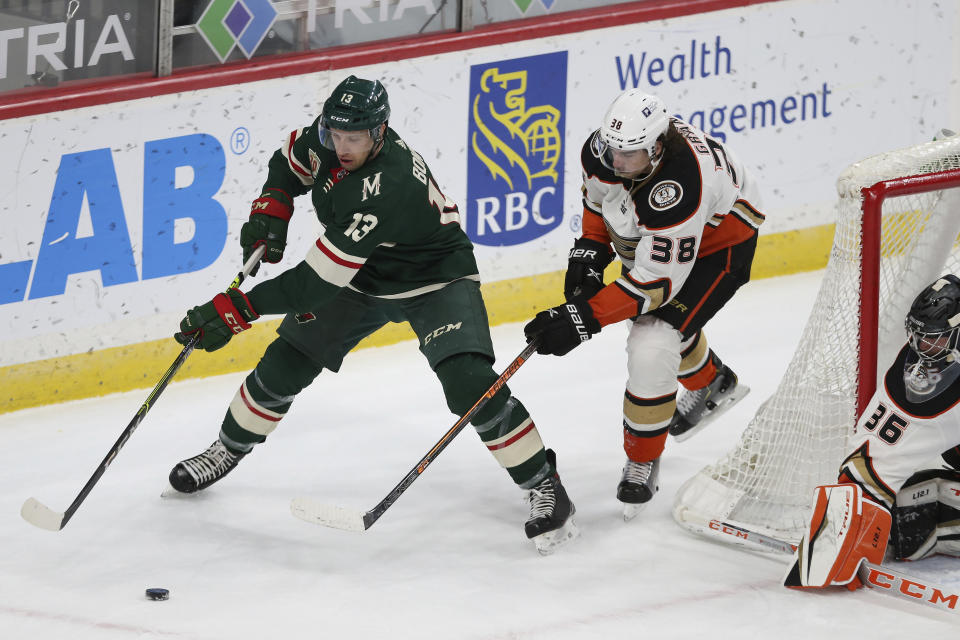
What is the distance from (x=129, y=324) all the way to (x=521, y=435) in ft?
5.68

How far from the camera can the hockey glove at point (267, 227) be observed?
3852 mm

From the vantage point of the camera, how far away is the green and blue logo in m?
4.77

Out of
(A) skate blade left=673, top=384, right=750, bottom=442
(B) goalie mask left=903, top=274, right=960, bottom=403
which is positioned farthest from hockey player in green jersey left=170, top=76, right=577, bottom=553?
(B) goalie mask left=903, top=274, right=960, bottom=403

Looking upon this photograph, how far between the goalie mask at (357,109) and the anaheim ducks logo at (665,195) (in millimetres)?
701

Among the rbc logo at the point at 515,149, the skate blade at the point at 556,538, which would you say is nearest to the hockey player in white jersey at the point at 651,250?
the skate blade at the point at 556,538

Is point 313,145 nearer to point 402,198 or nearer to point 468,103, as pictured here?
point 402,198

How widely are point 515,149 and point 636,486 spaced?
6.22ft

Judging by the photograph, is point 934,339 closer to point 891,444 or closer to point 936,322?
point 936,322

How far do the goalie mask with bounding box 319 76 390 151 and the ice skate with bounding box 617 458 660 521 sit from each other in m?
1.16

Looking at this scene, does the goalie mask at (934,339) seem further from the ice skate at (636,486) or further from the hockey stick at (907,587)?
the ice skate at (636,486)

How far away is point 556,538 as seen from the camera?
143 inches

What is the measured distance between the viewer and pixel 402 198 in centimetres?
346

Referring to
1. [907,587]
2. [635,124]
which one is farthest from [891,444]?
[635,124]

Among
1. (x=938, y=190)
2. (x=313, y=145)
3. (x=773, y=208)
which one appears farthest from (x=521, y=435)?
(x=773, y=208)
